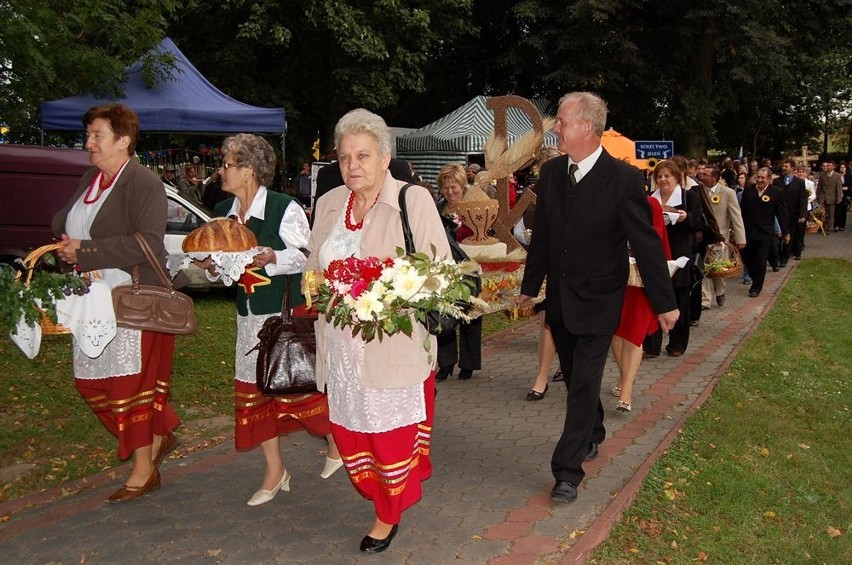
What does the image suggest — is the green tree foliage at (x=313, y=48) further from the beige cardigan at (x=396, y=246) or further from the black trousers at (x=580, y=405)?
the beige cardigan at (x=396, y=246)

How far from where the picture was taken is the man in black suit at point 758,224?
13828 millimetres

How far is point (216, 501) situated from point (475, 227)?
11.4 ft

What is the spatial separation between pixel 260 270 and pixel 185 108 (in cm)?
1128

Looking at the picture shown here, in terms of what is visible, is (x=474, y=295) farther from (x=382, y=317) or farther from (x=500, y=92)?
(x=500, y=92)

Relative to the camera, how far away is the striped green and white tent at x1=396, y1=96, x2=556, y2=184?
24453 mm

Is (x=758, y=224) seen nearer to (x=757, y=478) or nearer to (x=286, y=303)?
(x=757, y=478)

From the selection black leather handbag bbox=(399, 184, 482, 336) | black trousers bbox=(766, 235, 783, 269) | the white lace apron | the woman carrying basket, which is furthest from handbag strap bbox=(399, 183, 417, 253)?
black trousers bbox=(766, 235, 783, 269)

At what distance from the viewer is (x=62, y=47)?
11820 millimetres

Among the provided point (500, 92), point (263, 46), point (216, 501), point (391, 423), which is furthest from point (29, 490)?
point (500, 92)

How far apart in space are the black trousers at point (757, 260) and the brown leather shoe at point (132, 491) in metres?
10.8

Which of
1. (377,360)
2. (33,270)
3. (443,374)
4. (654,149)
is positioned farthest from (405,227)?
(654,149)

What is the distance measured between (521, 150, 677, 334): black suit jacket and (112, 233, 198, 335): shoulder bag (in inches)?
82.9

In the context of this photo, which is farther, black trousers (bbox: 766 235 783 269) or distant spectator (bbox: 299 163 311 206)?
distant spectator (bbox: 299 163 311 206)

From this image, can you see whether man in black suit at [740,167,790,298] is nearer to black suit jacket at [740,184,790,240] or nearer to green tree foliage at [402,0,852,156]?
black suit jacket at [740,184,790,240]
